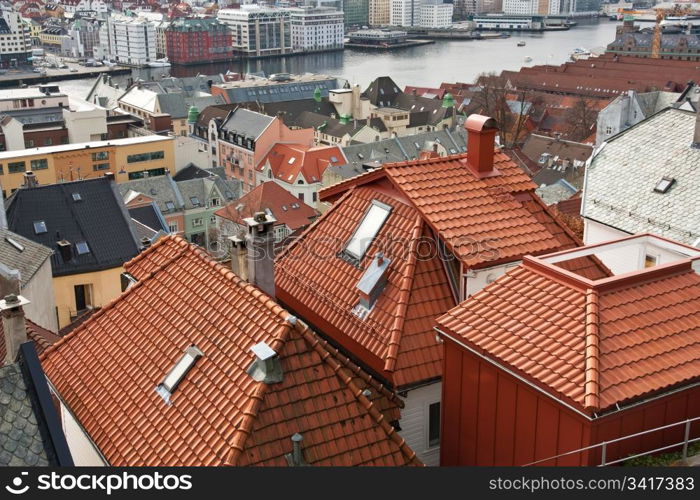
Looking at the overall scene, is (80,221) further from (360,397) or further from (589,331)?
(589,331)

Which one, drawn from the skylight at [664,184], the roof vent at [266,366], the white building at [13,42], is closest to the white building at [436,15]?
the white building at [13,42]

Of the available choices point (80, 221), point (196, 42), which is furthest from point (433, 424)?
point (196, 42)

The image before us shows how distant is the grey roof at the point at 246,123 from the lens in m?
56.8

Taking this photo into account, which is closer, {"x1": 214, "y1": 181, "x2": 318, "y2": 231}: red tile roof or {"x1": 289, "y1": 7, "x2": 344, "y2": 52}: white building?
{"x1": 214, "y1": 181, "x2": 318, "y2": 231}: red tile roof

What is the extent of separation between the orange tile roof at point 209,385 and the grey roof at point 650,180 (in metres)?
8.74

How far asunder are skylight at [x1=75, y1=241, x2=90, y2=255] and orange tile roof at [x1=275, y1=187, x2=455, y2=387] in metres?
12.9

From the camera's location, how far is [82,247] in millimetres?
24891

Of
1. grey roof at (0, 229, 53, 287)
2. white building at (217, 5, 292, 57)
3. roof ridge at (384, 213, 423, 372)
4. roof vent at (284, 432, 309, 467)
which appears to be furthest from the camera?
white building at (217, 5, 292, 57)

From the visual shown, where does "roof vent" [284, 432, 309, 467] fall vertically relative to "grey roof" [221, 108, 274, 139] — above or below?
above

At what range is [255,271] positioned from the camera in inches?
476

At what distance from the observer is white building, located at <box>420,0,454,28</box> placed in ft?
636

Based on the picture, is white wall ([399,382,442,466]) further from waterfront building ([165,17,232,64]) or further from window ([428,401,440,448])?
waterfront building ([165,17,232,64])

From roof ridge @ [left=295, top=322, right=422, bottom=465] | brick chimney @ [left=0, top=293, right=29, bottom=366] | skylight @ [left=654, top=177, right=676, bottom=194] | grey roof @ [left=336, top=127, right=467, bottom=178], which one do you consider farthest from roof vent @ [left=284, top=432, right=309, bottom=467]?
grey roof @ [left=336, top=127, right=467, bottom=178]

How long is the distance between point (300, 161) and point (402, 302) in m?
40.3
